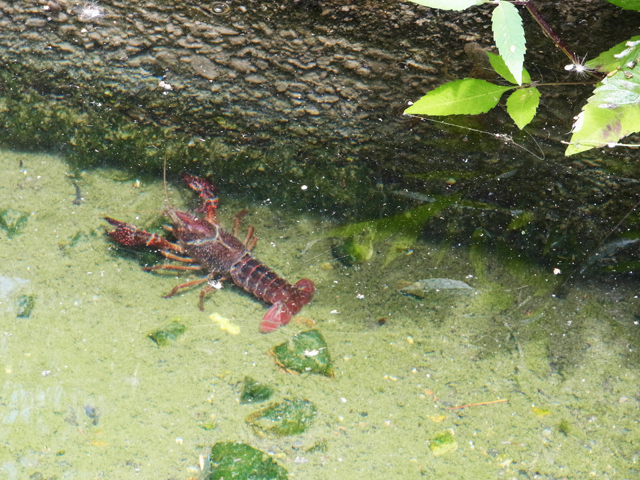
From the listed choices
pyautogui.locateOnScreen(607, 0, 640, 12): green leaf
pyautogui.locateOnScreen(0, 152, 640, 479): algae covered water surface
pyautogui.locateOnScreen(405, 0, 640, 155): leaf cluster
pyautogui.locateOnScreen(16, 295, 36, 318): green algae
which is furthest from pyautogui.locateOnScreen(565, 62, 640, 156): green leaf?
pyautogui.locateOnScreen(16, 295, 36, 318): green algae

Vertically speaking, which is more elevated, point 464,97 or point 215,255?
point 464,97

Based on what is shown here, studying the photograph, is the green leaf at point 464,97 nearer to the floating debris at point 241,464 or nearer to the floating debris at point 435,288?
the floating debris at point 435,288

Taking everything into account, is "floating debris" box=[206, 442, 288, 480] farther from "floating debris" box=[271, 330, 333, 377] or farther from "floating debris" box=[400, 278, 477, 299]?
"floating debris" box=[400, 278, 477, 299]

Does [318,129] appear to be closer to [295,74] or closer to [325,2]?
[295,74]

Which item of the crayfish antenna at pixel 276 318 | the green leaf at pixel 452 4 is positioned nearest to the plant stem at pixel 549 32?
the green leaf at pixel 452 4

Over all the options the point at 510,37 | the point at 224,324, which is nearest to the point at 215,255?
the point at 224,324

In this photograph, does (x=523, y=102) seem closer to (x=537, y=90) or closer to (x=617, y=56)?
(x=537, y=90)
